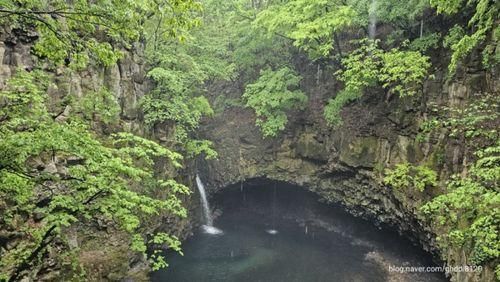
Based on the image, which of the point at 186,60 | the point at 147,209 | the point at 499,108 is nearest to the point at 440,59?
the point at 499,108

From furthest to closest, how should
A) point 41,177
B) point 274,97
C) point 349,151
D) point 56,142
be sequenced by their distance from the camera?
point 274,97 < point 349,151 < point 41,177 < point 56,142

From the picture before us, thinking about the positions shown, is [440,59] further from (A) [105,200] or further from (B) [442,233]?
(A) [105,200]

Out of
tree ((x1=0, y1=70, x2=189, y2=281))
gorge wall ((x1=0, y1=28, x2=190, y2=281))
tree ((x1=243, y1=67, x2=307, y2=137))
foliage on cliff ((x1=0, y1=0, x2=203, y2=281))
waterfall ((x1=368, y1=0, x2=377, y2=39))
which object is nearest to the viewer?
foliage on cliff ((x1=0, y1=0, x2=203, y2=281))

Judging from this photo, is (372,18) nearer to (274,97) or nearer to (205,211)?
(274,97)

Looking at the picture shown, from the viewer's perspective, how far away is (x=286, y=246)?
67.5 ft

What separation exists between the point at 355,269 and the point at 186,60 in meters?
13.6

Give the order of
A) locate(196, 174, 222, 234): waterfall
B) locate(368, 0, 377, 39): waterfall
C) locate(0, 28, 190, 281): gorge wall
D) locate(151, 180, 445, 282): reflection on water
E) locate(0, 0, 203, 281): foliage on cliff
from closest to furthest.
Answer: locate(0, 0, 203, 281): foliage on cliff
locate(0, 28, 190, 281): gorge wall
locate(368, 0, 377, 39): waterfall
locate(151, 180, 445, 282): reflection on water
locate(196, 174, 222, 234): waterfall

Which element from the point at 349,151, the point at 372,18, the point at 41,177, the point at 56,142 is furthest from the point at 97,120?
the point at 372,18

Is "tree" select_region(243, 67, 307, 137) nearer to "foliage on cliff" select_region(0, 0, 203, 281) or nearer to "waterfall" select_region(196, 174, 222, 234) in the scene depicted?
"waterfall" select_region(196, 174, 222, 234)

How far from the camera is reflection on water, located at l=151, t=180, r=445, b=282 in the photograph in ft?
56.4

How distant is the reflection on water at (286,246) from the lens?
1719 cm

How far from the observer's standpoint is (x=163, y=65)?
18922 millimetres

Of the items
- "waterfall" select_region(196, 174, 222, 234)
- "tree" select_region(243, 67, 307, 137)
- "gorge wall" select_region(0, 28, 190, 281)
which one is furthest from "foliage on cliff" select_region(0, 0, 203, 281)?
"waterfall" select_region(196, 174, 222, 234)

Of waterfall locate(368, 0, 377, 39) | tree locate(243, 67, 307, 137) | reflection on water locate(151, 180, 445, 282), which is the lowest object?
reflection on water locate(151, 180, 445, 282)
